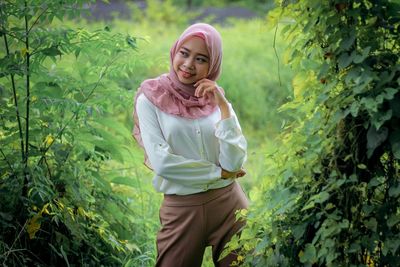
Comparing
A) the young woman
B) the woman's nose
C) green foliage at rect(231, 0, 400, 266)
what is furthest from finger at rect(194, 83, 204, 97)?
green foliage at rect(231, 0, 400, 266)

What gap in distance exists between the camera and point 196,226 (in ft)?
12.5

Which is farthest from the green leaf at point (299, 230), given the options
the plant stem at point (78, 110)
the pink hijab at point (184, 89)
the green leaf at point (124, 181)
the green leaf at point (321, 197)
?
the green leaf at point (124, 181)

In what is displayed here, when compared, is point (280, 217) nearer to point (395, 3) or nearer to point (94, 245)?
point (395, 3)

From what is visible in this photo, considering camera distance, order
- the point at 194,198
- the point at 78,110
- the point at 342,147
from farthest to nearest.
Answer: the point at 78,110 < the point at 194,198 < the point at 342,147

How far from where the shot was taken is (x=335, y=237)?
306 cm

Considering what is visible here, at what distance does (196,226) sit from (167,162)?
1.25ft

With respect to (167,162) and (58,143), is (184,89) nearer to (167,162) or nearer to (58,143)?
(167,162)

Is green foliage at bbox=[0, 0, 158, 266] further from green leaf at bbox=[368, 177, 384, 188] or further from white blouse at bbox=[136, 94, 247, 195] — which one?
green leaf at bbox=[368, 177, 384, 188]

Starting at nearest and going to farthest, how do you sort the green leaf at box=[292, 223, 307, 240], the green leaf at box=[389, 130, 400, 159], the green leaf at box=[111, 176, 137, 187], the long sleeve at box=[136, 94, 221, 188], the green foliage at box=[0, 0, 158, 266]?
1. the green leaf at box=[389, 130, 400, 159]
2. the green leaf at box=[292, 223, 307, 240]
3. the long sleeve at box=[136, 94, 221, 188]
4. the green foliage at box=[0, 0, 158, 266]
5. the green leaf at box=[111, 176, 137, 187]

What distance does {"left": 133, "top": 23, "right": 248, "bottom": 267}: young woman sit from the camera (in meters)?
3.75

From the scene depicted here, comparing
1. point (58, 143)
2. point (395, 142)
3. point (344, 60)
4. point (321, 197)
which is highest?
point (344, 60)

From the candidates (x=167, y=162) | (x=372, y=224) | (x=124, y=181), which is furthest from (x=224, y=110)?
(x=124, y=181)

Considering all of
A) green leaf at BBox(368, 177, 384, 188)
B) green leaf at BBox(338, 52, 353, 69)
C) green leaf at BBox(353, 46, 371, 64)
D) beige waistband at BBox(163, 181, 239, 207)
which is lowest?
beige waistband at BBox(163, 181, 239, 207)

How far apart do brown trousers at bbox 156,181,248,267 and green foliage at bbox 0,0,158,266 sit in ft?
2.18
